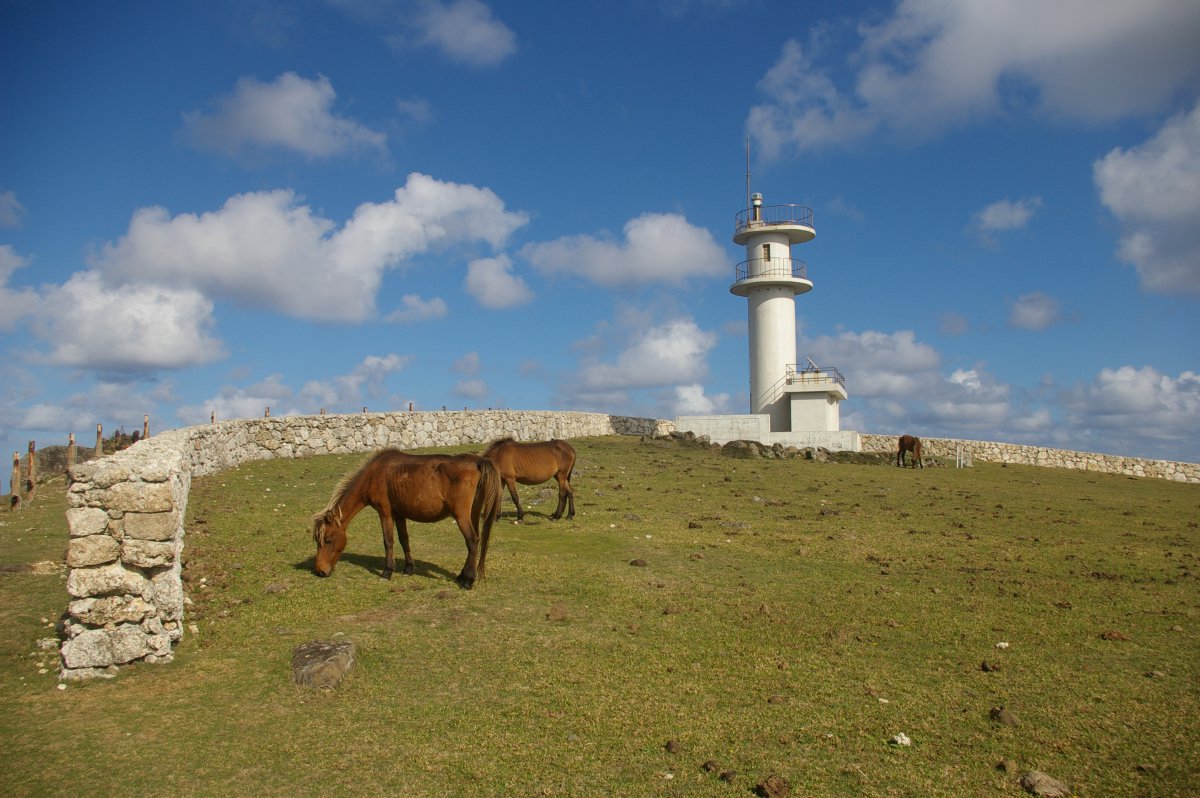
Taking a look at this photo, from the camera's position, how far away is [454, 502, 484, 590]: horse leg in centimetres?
1046

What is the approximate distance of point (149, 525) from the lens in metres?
7.83

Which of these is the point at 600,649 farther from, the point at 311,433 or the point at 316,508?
the point at 311,433

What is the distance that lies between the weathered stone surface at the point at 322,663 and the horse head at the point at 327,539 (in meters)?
2.85

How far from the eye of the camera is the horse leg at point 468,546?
10.5 meters

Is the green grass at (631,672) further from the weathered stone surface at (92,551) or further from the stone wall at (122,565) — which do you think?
the weathered stone surface at (92,551)

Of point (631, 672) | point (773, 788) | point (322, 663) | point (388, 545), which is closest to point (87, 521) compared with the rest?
point (322, 663)

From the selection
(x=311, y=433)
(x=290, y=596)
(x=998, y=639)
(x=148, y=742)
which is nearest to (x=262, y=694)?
(x=148, y=742)

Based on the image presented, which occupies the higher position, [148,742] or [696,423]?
[696,423]

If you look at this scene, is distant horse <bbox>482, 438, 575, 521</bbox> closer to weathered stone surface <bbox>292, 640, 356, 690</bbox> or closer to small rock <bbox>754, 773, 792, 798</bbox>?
weathered stone surface <bbox>292, 640, 356, 690</bbox>

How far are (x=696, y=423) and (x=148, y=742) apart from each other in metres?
34.9

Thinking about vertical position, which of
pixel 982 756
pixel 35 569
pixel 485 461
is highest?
pixel 485 461

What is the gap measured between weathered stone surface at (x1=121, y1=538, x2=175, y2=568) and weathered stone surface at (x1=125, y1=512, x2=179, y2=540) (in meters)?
0.05

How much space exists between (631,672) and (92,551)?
A: 5276 mm

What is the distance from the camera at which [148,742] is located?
6.39m
